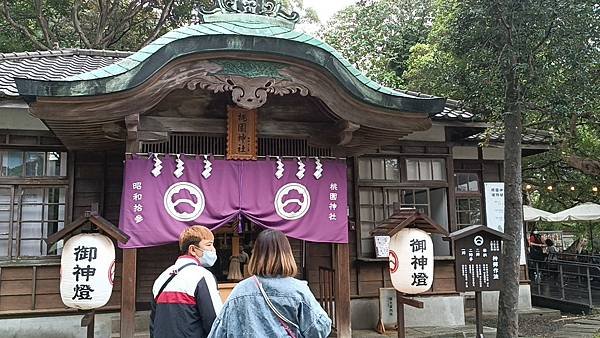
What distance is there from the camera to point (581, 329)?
1030cm

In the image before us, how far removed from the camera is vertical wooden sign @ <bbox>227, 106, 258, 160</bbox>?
7605mm

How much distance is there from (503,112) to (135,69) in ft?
19.4

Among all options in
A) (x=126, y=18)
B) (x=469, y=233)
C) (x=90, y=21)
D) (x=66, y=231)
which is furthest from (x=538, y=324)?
(x=90, y=21)

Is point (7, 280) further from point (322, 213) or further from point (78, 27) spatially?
point (78, 27)

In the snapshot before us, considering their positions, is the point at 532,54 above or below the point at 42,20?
below

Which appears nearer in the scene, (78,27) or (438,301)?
(438,301)

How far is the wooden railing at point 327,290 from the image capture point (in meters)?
8.84

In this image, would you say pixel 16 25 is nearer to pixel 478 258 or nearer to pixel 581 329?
pixel 478 258

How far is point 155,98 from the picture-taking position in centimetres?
680

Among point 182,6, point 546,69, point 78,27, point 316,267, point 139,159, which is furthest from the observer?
point 182,6

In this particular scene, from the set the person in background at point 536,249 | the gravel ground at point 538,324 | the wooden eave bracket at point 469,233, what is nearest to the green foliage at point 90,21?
the wooden eave bracket at point 469,233

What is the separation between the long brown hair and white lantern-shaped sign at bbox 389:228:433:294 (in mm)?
4747

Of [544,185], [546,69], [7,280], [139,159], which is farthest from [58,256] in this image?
[544,185]

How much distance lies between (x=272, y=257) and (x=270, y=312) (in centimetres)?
31
